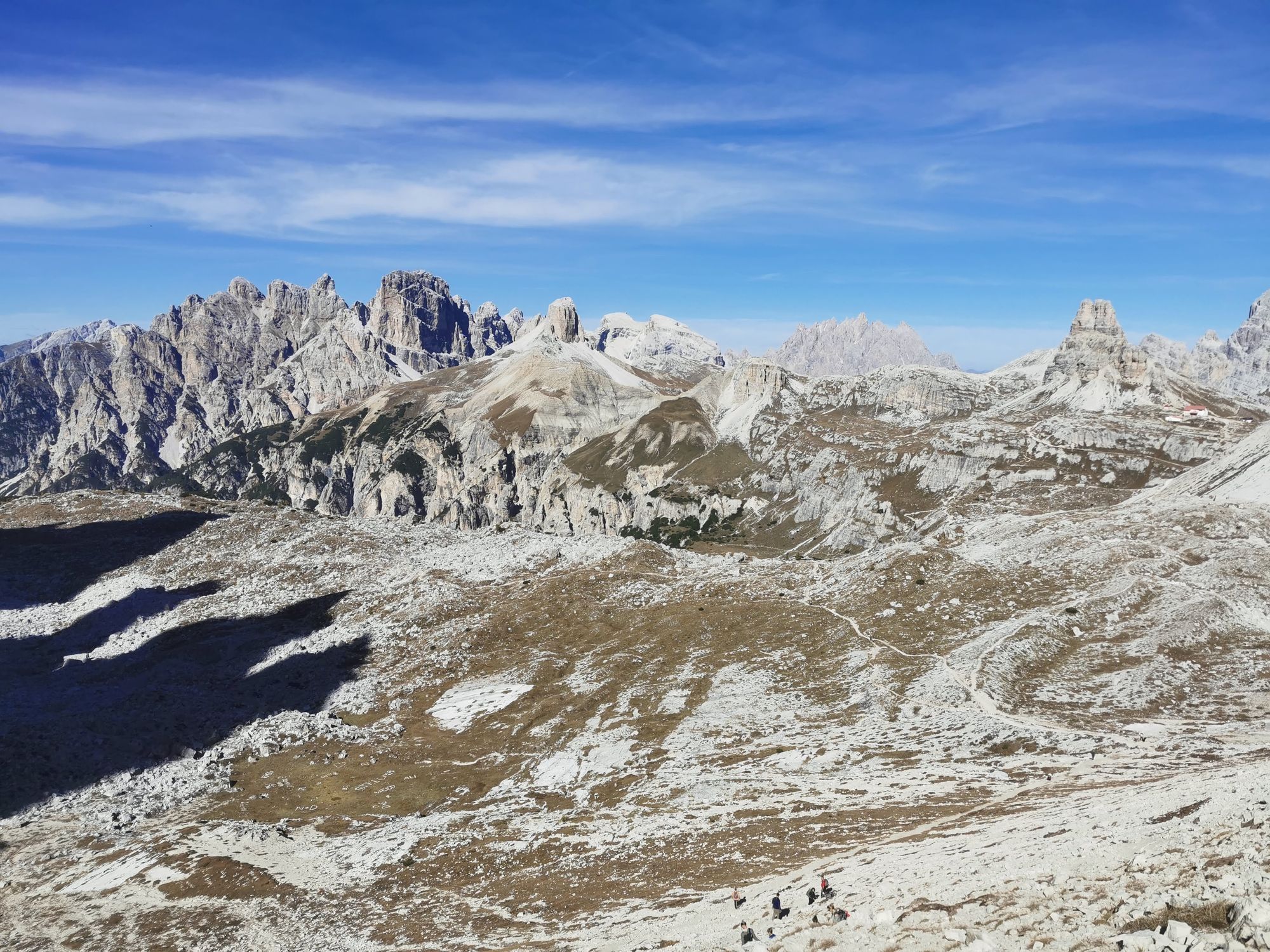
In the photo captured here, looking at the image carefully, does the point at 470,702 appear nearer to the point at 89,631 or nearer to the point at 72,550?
the point at 89,631

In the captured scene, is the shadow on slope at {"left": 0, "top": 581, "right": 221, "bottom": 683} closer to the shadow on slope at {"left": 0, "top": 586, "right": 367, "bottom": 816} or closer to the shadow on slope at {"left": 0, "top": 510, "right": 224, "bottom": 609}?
the shadow on slope at {"left": 0, "top": 586, "right": 367, "bottom": 816}

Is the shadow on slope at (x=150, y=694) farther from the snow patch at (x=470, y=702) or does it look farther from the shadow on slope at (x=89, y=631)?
the snow patch at (x=470, y=702)

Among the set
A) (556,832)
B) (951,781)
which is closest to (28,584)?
(556,832)

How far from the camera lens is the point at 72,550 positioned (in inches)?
5556

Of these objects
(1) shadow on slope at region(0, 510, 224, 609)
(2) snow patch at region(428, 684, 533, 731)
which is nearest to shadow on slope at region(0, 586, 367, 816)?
(2) snow patch at region(428, 684, 533, 731)

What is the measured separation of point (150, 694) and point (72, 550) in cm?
7830

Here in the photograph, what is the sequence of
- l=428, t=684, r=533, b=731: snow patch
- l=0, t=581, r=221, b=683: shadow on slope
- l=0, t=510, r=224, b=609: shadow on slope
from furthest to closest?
l=0, t=510, r=224, b=609: shadow on slope < l=0, t=581, r=221, b=683: shadow on slope < l=428, t=684, r=533, b=731: snow patch

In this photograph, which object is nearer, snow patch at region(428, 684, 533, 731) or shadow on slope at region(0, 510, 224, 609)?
snow patch at region(428, 684, 533, 731)

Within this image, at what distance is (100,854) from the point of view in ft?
172

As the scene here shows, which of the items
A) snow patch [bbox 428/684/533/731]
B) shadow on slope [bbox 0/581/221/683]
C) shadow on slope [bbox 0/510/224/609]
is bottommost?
snow patch [bbox 428/684/533/731]

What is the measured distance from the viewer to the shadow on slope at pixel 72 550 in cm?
12725

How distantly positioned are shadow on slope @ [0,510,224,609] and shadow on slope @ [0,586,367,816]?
20396mm

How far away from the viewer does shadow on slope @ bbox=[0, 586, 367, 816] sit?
66.8m

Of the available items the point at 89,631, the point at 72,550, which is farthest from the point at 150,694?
the point at 72,550
